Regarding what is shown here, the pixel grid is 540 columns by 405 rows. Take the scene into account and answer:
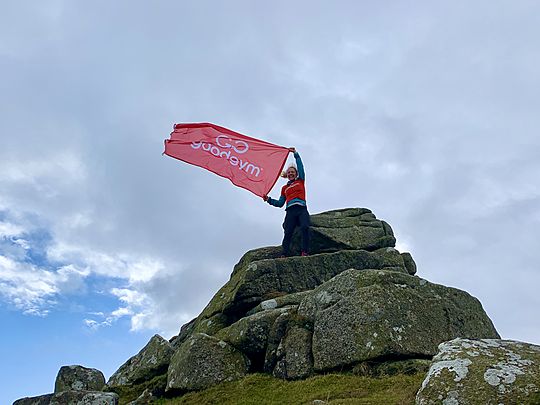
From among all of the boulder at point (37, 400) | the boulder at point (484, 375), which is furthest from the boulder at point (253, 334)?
the boulder at point (484, 375)

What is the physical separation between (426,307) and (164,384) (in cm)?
929

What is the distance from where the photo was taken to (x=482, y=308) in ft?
62.7

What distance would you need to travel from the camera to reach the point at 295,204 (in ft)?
82.9

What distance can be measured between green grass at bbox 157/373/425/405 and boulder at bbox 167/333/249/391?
0.35m

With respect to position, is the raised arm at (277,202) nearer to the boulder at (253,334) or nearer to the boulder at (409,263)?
the boulder at (409,263)

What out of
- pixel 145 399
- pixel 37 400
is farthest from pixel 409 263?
pixel 37 400

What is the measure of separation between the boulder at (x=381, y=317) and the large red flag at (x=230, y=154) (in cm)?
976

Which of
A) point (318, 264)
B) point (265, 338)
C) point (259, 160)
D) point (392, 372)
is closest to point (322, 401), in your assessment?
point (392, 372)

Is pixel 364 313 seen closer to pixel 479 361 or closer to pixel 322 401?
pixel 322 401

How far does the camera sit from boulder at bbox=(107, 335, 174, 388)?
20.2 meters

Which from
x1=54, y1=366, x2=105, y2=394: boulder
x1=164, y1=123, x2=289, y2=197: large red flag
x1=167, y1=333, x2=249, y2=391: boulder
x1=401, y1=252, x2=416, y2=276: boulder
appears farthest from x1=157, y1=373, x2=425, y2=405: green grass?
x1=401, y1=252, x2=416, y2=276: boulder

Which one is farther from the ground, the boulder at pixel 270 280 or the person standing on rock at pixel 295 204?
the person standing on rock at pixel 295 204

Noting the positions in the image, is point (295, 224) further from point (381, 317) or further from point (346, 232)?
point (381, 317)

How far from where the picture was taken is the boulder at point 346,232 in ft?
86.3
